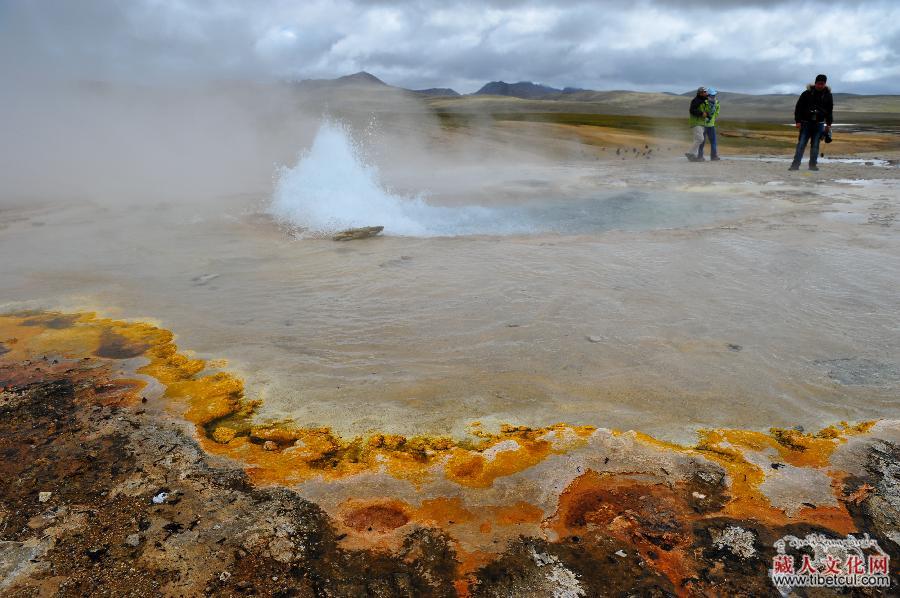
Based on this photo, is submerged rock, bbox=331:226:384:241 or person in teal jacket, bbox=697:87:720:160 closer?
submerged rock, bbox=331:226:384:241

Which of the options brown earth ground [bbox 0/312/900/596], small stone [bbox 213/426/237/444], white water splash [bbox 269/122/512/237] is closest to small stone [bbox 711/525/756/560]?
brown earth ground [bbox 0/312/900/596]

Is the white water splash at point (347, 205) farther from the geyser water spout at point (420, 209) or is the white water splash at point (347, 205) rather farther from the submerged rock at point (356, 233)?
the submerged rock at point (356, 233)

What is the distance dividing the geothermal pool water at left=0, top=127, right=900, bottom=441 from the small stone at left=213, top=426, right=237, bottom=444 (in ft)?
0.69

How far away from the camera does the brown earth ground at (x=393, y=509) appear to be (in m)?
1.67

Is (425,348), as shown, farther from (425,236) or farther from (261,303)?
(425,236)

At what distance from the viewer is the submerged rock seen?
593 centimetres

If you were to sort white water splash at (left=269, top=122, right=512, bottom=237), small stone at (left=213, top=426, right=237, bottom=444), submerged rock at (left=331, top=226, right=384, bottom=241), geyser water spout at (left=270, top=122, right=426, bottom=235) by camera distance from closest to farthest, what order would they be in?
small stone at (left=213, top=426, right=237, bottom=444) < submerged rock at (left=331, top=226, right=384, bottom=241) < white water splash at (left=269, top=122, right=512, bottom=237) < geyser water spout at (left=270, top=122, right=426, bottom=235)

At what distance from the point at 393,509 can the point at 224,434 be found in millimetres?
947

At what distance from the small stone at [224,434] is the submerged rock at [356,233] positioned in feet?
11.8

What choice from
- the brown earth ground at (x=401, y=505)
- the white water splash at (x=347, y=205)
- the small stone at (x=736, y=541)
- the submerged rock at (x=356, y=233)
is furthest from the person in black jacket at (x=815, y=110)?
the small stone at (x=736, y=541)

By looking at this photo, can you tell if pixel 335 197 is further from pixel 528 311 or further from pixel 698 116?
pixel 698 116

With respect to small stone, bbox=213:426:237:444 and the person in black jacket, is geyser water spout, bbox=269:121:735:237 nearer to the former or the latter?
the person in black jacket

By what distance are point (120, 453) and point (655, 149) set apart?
16.2 meters

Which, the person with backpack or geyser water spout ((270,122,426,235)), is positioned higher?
the person with backpack
